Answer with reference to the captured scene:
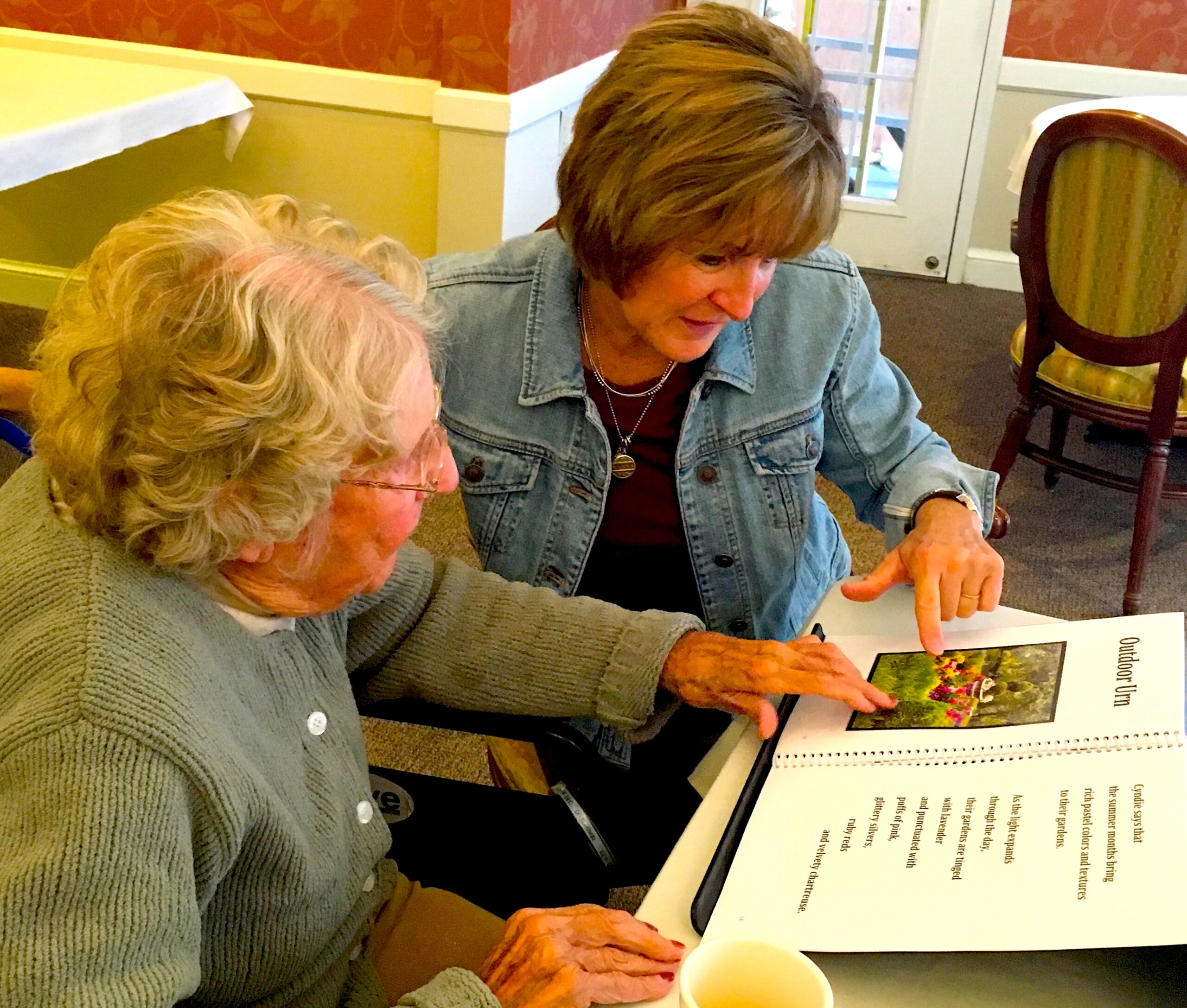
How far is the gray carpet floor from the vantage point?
7.79 feet

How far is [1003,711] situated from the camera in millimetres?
967

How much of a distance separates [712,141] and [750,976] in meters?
0.78

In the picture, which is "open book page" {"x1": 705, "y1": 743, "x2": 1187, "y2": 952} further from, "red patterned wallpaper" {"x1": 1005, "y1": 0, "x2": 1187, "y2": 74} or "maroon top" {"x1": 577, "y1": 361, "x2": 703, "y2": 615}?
"red patterned wallpaper" {"x1": 1005, "y1": 0, "x2": 1187, "y2": 74}

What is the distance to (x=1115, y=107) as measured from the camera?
2959 millimetres

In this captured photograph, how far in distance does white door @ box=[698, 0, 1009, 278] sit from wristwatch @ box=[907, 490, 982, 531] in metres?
3.73

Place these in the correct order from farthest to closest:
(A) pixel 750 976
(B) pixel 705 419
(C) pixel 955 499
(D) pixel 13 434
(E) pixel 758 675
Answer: (D) pixel 13 434, (B) pixel 705 419, (C) pixel 955 499, (E) pixel 758 675, (A) pixel 750 976

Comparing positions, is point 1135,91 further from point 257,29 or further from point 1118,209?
point 257,29

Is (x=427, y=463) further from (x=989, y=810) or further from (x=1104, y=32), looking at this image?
(x=1104, y=32)

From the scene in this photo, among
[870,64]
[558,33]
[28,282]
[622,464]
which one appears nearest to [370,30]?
[558,33]

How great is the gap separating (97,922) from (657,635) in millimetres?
588

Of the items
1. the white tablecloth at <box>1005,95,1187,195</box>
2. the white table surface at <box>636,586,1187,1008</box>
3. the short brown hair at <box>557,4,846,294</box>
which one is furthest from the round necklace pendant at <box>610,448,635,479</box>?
the white tablecloth at <box>1005,95,1187,195</box>

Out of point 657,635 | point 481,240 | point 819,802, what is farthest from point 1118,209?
point 819,802

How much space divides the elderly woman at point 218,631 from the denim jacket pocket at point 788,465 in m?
0.39

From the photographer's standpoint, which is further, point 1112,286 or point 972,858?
point 1112,286
